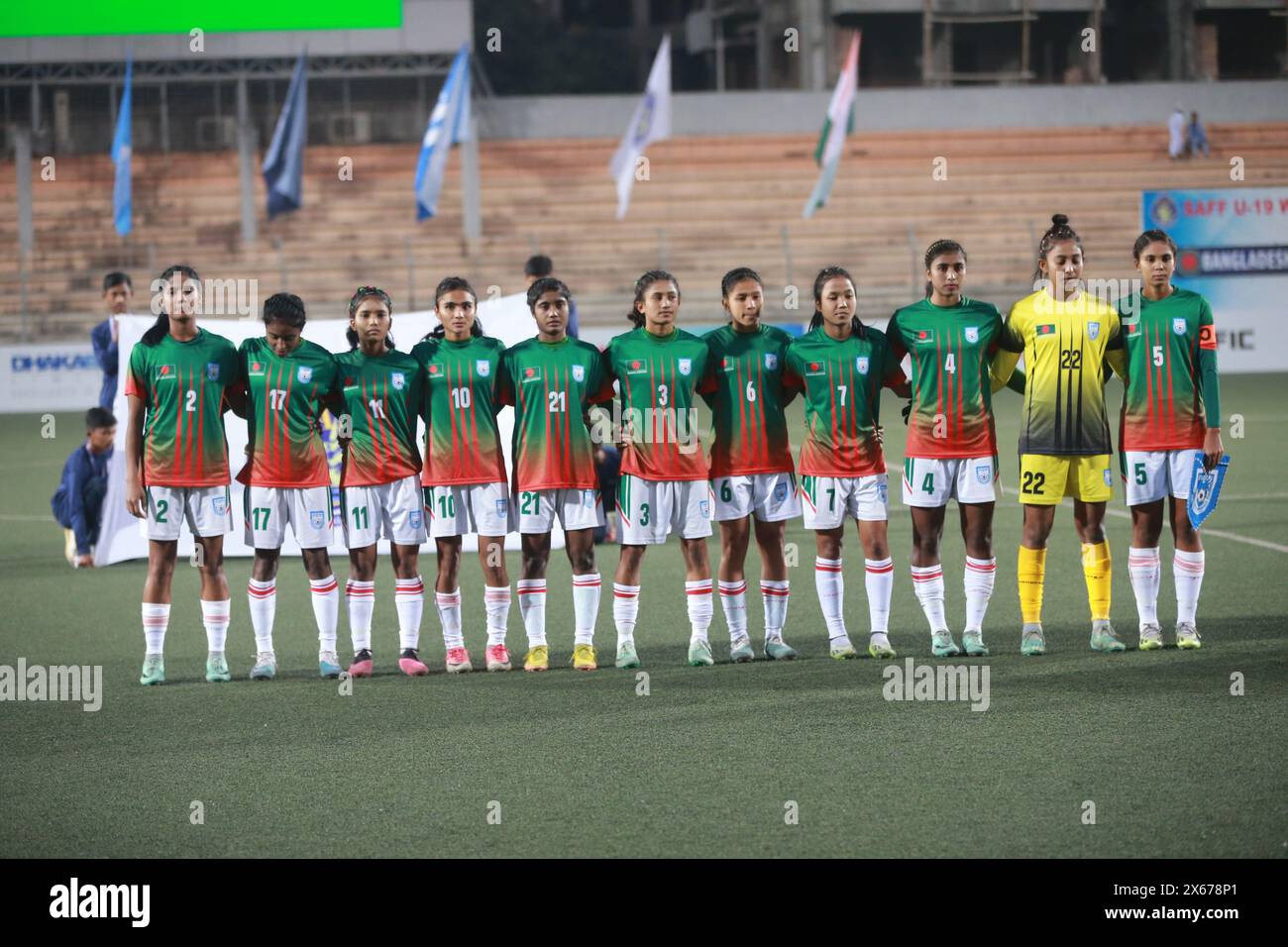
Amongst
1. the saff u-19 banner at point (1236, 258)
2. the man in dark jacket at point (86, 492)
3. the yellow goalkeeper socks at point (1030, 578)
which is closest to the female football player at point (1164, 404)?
the yellow goalkeeper socks at point (1030, 578)

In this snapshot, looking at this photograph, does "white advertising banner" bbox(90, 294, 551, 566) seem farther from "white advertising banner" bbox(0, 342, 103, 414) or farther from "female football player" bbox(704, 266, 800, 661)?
"white advertising banner" bbox(0, 342, 103, 414)

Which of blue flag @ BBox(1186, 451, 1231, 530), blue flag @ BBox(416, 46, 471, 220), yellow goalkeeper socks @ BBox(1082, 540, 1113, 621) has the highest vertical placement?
blue flag @ BBox(416, 46, 471, 220)

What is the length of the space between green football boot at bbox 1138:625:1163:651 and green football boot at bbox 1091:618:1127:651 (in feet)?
0.31

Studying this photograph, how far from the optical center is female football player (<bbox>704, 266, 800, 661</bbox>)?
8086 mm

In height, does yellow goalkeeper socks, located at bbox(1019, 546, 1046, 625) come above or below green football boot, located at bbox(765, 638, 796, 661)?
above

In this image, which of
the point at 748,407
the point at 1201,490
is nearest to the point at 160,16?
the point at 748,407

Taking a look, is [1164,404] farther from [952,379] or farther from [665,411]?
[665,411]

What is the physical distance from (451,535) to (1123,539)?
5723mm

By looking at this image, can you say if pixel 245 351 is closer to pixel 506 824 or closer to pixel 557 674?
pixel 557 674

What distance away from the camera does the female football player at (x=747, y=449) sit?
8086mm

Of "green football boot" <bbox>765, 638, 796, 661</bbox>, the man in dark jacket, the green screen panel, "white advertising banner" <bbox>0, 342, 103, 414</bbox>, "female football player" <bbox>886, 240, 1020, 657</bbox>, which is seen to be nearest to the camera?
"female football player" <bbox>886, 240, 1020, 657</bbox>

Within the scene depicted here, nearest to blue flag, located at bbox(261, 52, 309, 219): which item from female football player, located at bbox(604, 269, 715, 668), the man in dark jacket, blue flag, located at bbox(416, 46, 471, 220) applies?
blue flag, located at bbox(416, 46, 471, 220)

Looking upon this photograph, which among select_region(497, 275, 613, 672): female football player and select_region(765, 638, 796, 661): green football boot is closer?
select_region(497, 275, 613, 672): female football player

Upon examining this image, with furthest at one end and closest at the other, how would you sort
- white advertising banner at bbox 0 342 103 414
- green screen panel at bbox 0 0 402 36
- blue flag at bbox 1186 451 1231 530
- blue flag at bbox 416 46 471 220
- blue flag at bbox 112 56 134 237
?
green screen panel at bbox 0 0 402 36 < blue flag at bbox 112 56 134 237 < blue flag at bbox 416 46 471 220 < white advertising banner at bbox 0 342 103 414 < blue flag at bbox 1186 451 1231 530
